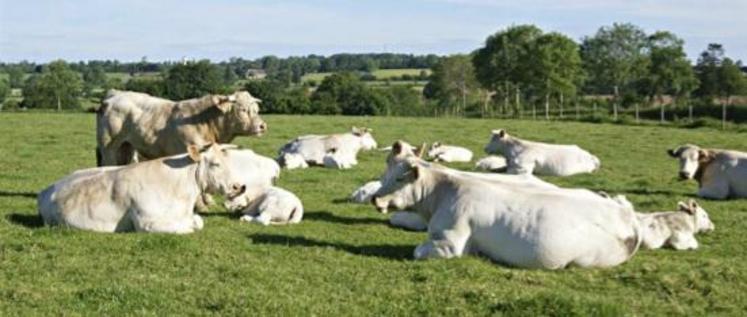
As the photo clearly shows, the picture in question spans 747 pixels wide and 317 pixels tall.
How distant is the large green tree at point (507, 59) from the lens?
88.4 meters

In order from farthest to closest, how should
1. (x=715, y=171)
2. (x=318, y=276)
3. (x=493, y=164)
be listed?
(x=493, y=164) < (x=715, y=171) < (x=318, y=276)

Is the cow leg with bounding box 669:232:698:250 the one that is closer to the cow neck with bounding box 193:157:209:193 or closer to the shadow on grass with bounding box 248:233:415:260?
the shadow on grass with bounding box 248:233:415:260

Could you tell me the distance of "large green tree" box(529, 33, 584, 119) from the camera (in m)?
86.6

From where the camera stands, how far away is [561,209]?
1095 cm

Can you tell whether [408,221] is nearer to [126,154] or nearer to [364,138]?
[126,154]

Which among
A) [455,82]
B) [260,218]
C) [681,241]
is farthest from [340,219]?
[455,82]

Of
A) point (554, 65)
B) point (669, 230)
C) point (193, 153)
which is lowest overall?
point (669, 230)

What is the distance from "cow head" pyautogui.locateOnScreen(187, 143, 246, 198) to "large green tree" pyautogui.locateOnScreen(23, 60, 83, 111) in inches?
3042

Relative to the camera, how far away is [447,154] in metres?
27.4

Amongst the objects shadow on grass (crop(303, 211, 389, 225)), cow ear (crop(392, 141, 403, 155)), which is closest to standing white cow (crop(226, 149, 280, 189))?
shadow on grass (crop(303, 211, 389, 225))

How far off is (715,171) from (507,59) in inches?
2808

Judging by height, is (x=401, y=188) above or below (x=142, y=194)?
above

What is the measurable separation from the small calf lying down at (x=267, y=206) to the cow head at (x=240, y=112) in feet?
6.51

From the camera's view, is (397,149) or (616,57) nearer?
(397,149)
